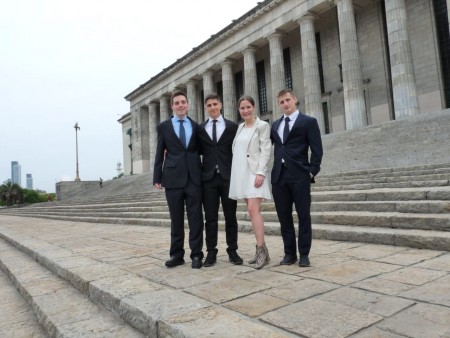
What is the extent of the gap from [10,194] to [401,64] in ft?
208

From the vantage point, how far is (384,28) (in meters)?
22.5

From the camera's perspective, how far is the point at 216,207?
4.45 meters

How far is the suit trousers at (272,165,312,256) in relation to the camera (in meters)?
4.08

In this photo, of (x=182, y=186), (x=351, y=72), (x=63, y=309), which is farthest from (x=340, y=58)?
(x=63, y=309)

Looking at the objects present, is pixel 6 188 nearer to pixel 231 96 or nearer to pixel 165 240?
pixel 231 96

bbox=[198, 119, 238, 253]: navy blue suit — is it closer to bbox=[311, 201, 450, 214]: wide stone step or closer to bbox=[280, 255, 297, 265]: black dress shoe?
bbox=[280, 255, 297, 265]: black dress shoe

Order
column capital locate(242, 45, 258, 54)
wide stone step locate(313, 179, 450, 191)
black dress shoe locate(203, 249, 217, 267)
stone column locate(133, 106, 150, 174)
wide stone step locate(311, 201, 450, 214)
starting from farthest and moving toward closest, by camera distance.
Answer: stone column locate(133, 106, 150, 174), column capital locate(242, 45, 258, 54), wide stone step locate(313, 179, 450, 191), wide stone step locate(311, 201, 450, 214), black dress shoe locate(203, 249, 217, 267)

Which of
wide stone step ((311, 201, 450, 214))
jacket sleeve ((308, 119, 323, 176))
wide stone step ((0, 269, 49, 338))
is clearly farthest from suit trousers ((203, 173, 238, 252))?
wide stone step ((311, 201, 450, 214))

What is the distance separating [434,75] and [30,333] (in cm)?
2307

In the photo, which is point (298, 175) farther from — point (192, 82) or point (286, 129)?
point (192, 82)

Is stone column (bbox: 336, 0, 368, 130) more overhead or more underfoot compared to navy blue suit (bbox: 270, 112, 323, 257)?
more overhead

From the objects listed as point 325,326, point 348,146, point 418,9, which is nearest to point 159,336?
point 325,326

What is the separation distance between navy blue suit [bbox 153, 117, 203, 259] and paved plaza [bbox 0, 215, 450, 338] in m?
0.34

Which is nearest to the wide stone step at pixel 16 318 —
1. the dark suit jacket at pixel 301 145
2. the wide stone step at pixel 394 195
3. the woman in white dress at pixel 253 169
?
the woman in white dress at pixel 253 169
